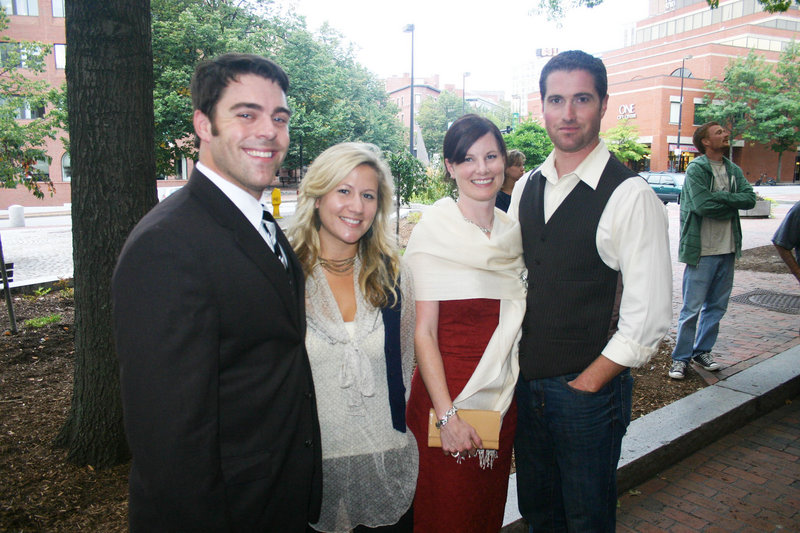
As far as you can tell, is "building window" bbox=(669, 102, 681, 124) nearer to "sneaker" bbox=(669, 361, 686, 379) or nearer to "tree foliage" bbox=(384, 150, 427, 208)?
"tree foliage" bbox=(384, 150, 427, 208)

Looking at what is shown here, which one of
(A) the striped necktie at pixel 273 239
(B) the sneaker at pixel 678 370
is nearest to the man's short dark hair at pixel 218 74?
(A) the striped necktie at pixel 273 239

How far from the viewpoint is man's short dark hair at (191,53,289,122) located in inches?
66.1

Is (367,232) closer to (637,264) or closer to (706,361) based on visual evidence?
(637,264)

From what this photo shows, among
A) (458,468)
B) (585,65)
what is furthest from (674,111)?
(458,468)

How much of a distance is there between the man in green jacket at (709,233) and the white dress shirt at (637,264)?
135 inches

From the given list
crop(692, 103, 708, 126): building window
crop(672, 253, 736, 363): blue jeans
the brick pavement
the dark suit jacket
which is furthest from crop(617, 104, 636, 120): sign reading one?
the dark suit jacket

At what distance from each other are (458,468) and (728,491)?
7.96 ft

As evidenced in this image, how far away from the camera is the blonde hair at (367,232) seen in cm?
218

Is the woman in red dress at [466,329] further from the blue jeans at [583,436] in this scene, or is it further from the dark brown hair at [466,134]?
the blue jeans at [583,436]

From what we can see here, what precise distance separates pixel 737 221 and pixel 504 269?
3.94 metres

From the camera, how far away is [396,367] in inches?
87.4

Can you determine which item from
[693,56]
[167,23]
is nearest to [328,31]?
[167,23]

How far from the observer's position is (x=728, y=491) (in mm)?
3619

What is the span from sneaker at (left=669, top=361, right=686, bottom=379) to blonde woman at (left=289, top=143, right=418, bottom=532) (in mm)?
3882
